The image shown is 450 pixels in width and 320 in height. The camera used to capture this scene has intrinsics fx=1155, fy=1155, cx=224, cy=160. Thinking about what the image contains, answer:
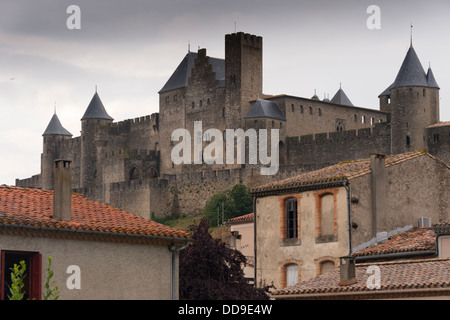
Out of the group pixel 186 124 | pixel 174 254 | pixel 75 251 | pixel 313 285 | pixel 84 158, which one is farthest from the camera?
pixel 84 158

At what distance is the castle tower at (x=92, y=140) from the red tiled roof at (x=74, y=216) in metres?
75.5

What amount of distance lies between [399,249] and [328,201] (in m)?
4.50

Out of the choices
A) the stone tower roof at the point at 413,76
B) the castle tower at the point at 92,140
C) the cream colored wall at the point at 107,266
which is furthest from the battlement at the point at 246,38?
the cream colored wall at the point at 107,266

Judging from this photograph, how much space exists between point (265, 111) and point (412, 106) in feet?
42.7

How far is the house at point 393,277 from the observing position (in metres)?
24.6

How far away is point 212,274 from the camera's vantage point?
31828mm

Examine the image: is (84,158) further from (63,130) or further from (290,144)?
(290,144)

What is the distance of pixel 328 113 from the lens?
8894 cm

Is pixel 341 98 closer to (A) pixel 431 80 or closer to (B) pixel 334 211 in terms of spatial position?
(A) pixel 431 80

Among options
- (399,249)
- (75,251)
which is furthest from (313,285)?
(75,251)

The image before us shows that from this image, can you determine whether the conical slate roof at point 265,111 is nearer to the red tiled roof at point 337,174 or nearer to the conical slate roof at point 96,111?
the conical slate roof at point 96,111

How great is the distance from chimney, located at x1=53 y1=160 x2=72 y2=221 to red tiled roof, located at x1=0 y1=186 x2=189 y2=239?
0.20 meters

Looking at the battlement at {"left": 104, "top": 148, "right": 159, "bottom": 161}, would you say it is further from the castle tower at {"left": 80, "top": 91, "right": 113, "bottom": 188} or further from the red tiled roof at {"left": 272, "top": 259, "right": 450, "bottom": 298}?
the red tiled roof at {"left": 272, "top": 259, "right": 450, "bottom": 298}

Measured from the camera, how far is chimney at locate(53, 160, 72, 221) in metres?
24.0
